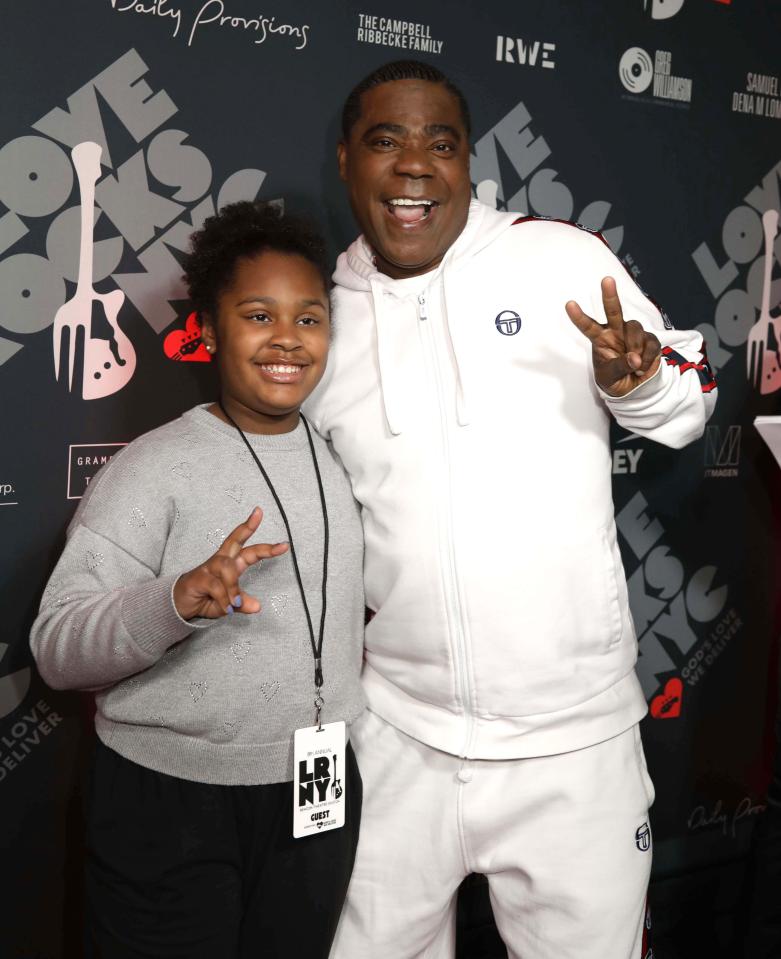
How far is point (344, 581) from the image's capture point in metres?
1.47

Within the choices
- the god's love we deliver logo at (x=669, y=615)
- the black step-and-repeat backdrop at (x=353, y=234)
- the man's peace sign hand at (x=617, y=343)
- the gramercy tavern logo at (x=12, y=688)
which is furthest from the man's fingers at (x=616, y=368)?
the gramercy tavern logo at (x=12, y=688)

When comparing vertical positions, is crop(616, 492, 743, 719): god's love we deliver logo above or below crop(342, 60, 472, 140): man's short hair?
below

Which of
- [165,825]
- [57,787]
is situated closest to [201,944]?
[165,825]

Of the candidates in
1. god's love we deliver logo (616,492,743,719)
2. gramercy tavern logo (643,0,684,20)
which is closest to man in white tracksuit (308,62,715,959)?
god's love we deliver logo (616,492,743,719)

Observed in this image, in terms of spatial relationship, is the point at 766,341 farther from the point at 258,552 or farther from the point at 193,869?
the point at 193,869

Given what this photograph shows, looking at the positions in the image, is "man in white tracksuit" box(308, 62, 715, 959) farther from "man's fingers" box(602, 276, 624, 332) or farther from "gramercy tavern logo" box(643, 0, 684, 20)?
"gramercy tavern logo" box(643, 0, 684, 20)

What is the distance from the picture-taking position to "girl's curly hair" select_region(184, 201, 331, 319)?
1.47 meters

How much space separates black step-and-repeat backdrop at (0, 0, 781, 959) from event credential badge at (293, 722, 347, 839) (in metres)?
0.65

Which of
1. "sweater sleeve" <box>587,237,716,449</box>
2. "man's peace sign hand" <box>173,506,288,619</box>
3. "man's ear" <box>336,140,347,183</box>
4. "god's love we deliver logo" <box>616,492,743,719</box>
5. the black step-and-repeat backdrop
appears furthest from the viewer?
"god's love we deliver logo" <box>616,492,743,719</box>

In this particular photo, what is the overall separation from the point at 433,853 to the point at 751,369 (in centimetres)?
155

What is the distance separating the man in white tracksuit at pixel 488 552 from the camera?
1.47 metres

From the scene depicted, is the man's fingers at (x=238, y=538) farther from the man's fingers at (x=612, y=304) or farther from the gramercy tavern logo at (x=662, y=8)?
the gramercy tavern logo at (x=662, y=8)

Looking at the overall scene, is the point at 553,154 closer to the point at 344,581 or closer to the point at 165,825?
the point at 344,581

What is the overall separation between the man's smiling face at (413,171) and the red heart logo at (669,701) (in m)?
1.40
